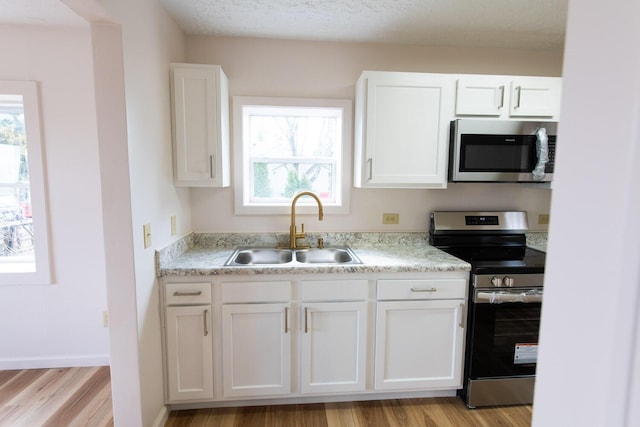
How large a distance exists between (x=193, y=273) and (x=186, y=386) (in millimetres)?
688

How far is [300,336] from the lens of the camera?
1.81 metres

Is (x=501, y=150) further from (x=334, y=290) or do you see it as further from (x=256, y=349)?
(x=256, y=349)

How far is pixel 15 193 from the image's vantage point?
2225mm

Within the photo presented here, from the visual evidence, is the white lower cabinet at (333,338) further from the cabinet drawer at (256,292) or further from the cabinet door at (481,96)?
the cabinet door at (481,96)

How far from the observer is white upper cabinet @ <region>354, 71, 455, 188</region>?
6.59 feet

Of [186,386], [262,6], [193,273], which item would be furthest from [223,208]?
[262,6]

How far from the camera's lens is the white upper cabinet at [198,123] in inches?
73.8

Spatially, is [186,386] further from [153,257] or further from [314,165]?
[314,165]

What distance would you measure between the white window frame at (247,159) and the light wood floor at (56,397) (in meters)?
1.50

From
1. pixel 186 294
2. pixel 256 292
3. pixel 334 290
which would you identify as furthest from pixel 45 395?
pixel 334 290

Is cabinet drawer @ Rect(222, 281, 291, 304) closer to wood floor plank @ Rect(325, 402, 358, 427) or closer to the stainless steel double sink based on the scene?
the stainless steel double sink

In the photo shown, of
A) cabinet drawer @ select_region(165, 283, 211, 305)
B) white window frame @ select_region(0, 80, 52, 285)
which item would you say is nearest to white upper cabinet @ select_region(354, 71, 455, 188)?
cabinet drawer @ select_region(165, 283, 211, 305)

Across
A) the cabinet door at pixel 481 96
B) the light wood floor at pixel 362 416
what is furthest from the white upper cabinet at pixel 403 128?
the light wood floor at pixel 362 416

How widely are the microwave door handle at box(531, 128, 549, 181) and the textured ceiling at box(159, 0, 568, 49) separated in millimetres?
693
